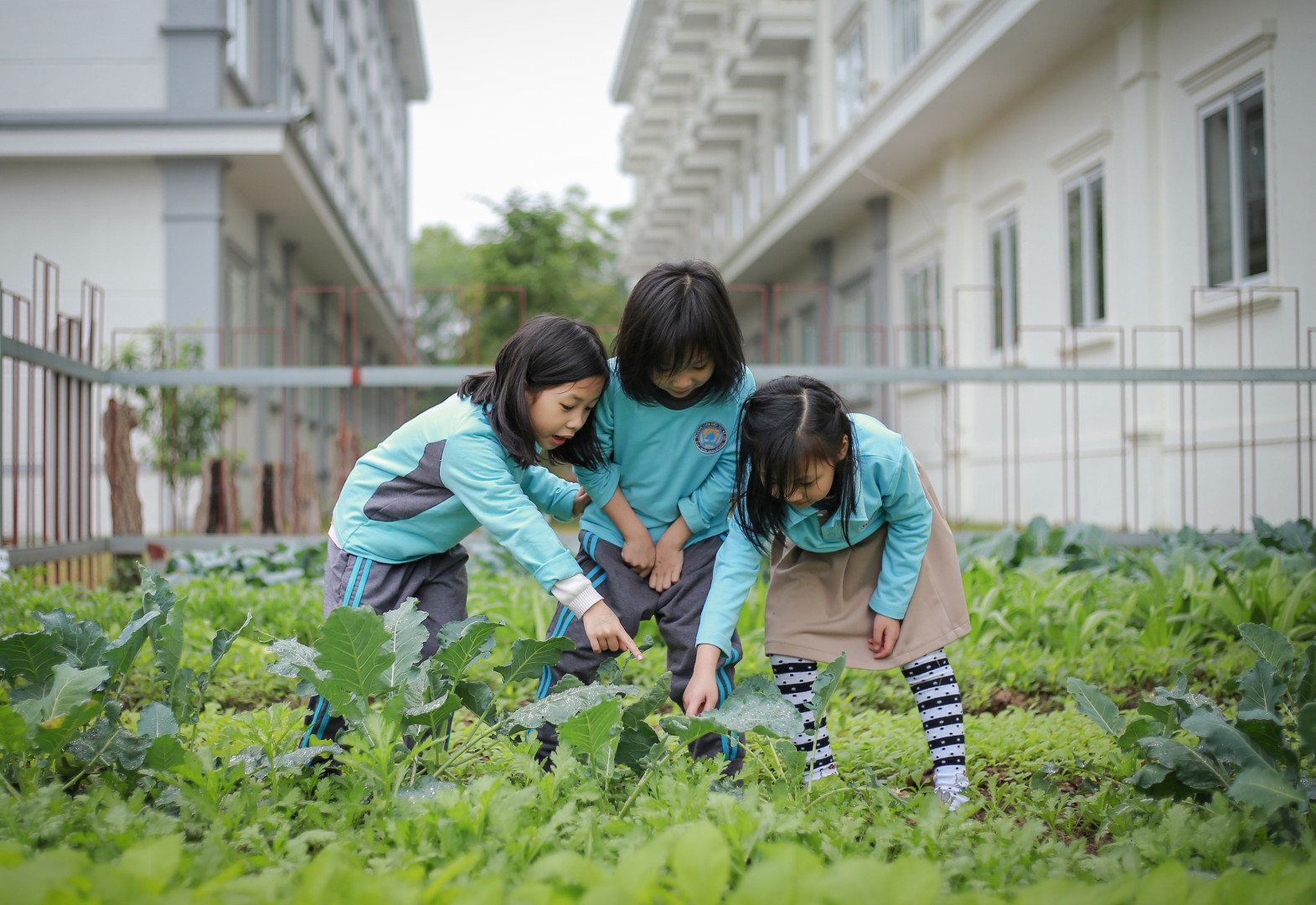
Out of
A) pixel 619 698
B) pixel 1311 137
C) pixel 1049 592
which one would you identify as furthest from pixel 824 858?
pixel 1311 137

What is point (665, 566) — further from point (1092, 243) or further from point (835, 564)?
point (1092, 243)

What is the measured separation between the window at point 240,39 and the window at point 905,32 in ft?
23.6

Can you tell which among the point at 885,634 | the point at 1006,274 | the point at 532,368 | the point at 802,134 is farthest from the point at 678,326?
the point at 802,134

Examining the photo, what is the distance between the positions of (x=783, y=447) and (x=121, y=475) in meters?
5.00

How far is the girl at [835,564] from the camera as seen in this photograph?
81.7 inches

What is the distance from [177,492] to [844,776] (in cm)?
801

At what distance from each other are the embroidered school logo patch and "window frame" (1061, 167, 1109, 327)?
637cm

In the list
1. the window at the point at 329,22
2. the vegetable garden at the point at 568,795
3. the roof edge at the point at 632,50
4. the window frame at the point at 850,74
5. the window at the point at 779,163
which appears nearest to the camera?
the vegetable garden at the point at 568,795

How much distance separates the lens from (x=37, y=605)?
341 cm

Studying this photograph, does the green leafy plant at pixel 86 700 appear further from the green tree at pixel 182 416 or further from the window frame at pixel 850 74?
the window frame at pixel 850 74

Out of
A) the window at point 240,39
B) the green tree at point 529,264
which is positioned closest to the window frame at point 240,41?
the window at point 240,39

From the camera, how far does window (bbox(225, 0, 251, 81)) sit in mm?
10367

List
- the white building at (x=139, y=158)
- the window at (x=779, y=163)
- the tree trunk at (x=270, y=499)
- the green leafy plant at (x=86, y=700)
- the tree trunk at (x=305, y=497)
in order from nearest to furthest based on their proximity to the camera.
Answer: the green leafy plant at (x=86, y=700)
the tree trunk at (x=270, y=499)
the tree trunk at (x=305, y=497)
the white building at (x=139, y=158)
the window at (x=779, y=163)

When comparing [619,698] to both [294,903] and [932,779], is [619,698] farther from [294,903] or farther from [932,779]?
[932,779]
